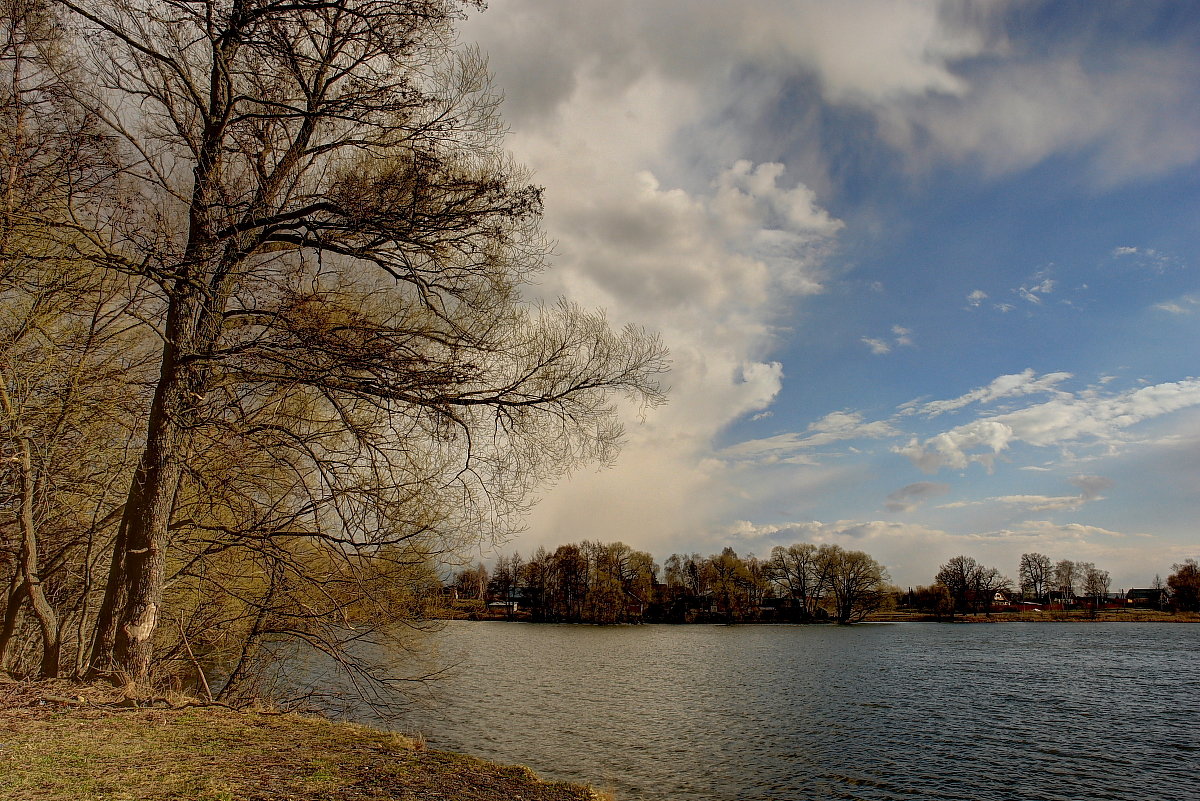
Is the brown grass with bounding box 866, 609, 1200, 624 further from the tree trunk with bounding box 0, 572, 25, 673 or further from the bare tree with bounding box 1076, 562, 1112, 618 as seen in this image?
the tree trunk with bounding box 0, 572, 25, 673

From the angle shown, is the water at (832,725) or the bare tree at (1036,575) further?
the bare tree at (1036,575)

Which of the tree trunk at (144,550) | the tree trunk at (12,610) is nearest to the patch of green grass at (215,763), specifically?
the tree trunk at (144,550)

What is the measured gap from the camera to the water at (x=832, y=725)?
15508mm

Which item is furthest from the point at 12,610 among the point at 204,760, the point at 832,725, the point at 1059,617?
the point at 1059,617

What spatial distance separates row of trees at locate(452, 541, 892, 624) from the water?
50.5m

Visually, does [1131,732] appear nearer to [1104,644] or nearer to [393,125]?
[393,125]

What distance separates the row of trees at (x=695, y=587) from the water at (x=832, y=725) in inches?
1987

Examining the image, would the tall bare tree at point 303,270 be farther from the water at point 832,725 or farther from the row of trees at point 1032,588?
the row of trees at point 1032,588

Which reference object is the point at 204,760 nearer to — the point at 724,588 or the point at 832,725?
the point at 832,725

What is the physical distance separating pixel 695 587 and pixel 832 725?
8488 cm

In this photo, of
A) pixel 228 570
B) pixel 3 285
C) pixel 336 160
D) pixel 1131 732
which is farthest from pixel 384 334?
pixel 1131 732

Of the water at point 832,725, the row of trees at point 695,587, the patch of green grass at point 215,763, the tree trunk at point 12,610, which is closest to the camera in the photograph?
the patch of green grass at point 215,763

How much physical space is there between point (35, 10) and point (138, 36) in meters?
0.92

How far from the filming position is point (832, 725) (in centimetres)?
2205
